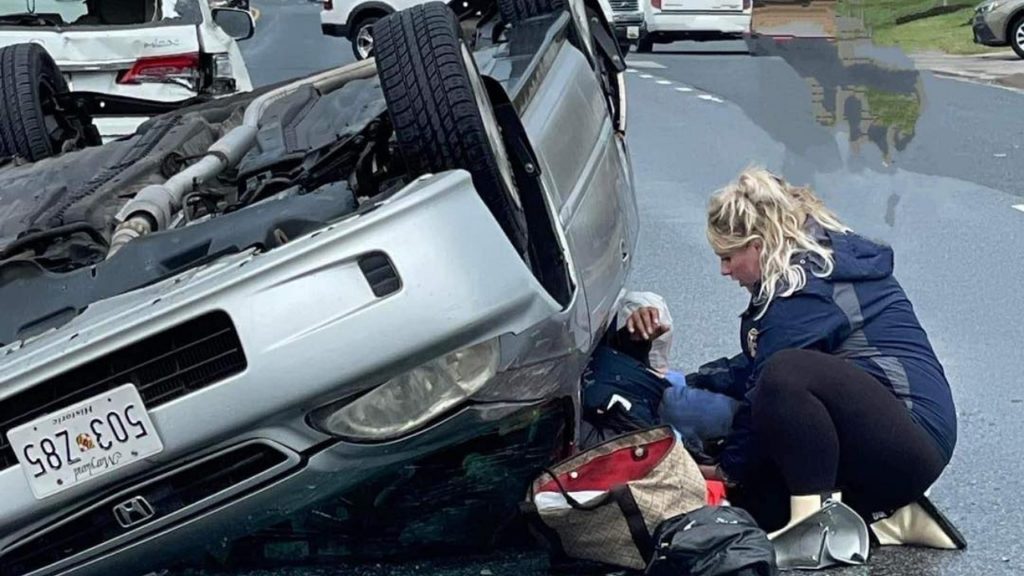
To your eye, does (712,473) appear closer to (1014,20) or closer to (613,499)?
(613,499)

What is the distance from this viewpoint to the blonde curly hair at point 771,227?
3818 mm

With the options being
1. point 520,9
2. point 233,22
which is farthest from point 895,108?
point 520,9

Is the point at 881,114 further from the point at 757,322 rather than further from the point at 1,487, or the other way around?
the point at 1,487

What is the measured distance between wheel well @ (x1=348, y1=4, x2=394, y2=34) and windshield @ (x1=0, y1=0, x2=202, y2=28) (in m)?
13.6

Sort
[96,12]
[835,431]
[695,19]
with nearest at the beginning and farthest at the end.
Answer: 1. [835,431]
2. [96,12]
3. [695,19]

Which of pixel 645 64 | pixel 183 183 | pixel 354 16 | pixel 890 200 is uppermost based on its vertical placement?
pixel 183 183

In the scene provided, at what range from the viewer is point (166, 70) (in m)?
7.79

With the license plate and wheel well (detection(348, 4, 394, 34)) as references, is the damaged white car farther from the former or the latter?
wheel well (detection(348, 4, 394, 34))

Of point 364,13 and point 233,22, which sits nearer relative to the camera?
point 233,22

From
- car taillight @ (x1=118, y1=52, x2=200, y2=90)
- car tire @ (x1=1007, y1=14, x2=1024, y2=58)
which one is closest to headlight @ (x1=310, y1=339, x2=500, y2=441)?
car taillight @ (x1=118, y1=52, x2=200, y2=90)

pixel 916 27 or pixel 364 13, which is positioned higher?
pixel 364 13

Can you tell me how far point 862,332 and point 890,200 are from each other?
17.1 ft

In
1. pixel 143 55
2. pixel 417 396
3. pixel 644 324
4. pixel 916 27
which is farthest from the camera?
pixel 916 27

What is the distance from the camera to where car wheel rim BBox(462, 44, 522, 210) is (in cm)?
310
